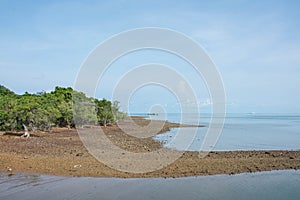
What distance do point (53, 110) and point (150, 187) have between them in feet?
92.3

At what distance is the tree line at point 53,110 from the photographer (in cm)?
3494

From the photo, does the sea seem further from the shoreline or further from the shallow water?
the shoreline

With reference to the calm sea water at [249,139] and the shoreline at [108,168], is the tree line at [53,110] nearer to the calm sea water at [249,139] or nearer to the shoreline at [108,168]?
the shoreline at [108,168]

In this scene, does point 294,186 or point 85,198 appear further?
point 294,186

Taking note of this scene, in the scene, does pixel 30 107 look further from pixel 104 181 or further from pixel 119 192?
pixel 119 192

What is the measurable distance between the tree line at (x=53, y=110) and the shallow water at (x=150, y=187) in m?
18.2

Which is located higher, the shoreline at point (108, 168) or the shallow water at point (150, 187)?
the shoreline at point (108, 168)

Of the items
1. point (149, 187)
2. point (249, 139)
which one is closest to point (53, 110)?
point (149, 187)

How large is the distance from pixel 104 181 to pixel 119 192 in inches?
84.1

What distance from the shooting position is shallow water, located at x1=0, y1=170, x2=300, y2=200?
1491cm

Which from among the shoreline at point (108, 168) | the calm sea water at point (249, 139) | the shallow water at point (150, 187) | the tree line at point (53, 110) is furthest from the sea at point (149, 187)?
the tree line at point (53, 110)

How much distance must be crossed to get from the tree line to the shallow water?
18.2m

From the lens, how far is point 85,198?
14.4 metres

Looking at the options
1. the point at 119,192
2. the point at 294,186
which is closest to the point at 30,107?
the point at 119,192
